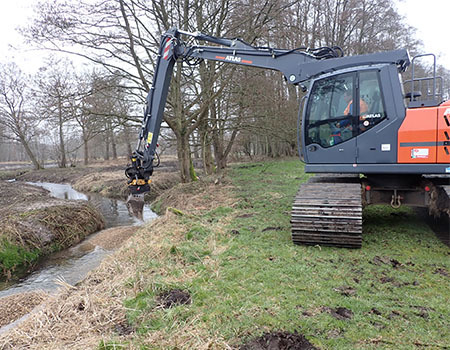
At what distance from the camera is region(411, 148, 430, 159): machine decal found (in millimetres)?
4402

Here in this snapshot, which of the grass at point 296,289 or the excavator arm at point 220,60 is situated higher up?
the excavator arm at point 220,60

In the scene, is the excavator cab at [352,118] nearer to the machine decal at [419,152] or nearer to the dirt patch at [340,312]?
the machine decal at [419,152]

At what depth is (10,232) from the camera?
675 cm

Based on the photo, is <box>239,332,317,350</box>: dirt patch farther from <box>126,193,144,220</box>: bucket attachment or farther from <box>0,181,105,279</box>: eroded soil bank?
<box>0,181,105,279</box>: eroded soil bank

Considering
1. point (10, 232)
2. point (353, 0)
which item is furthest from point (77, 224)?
point (353, 0)

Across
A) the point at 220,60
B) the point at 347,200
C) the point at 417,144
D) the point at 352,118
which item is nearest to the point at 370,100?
the point at 352,118

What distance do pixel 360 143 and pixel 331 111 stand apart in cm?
69

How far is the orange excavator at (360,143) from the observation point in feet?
14.3

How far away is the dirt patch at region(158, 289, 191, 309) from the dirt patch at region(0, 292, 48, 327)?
2258 millimetres

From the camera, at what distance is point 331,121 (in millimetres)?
4973

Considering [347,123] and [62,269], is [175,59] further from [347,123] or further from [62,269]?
[62,269]

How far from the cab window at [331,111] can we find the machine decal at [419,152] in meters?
0.87

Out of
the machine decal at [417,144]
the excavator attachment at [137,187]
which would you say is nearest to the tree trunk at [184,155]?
the excavator attachment at [137,187]

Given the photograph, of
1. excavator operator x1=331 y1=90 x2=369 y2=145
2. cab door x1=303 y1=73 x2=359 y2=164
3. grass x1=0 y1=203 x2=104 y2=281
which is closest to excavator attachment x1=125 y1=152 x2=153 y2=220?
grass x1=0 y1=203 x2=104 y2=281
